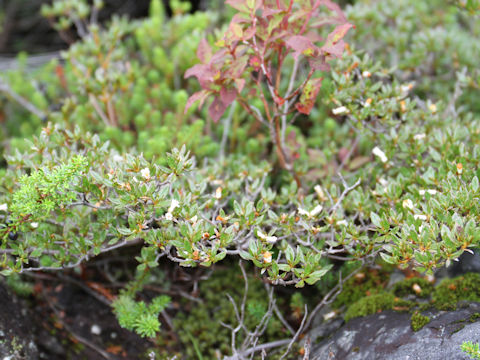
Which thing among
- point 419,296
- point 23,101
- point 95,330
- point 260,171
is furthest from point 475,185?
point 23,101

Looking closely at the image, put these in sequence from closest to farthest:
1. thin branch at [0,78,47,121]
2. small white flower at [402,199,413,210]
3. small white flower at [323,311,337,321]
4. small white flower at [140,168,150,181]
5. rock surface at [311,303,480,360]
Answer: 1. rock surface at [311,303,480,360]
2. small white flower at [140,168,150,181]
3. small white flower at [402,199,413,210]
4. small white flower at [323,311,337,321]
5. thin branch at [0,78,47,121]

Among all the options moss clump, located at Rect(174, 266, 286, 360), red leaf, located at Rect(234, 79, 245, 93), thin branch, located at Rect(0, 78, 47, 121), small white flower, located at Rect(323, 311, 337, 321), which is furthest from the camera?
thin branch, located at Rect(0, 78, 47, 121)

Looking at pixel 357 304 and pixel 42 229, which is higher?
pixel 42 229

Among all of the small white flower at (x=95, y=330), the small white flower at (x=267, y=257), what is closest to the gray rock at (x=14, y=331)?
the small white flower at (x=95, y=330)

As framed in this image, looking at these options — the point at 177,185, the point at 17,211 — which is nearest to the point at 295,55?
the point at 177,185

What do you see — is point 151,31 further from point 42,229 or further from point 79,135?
point 42,229

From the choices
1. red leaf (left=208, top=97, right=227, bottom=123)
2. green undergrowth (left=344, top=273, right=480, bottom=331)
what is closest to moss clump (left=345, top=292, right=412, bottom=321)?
green undergrowth (left=344, top=273, right=480, bottom=331)

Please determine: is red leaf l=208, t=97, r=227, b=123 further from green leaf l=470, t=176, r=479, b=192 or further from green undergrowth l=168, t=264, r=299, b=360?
green leaf l=470, t=176, r=479, b=192
